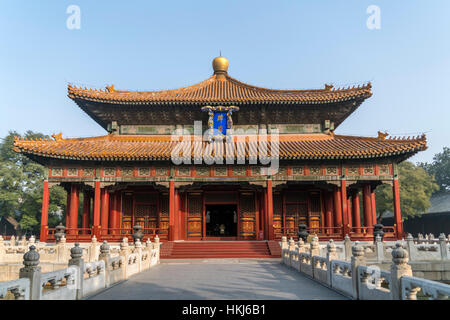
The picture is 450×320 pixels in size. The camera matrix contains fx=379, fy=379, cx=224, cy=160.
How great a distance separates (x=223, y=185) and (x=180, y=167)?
3.52 metres

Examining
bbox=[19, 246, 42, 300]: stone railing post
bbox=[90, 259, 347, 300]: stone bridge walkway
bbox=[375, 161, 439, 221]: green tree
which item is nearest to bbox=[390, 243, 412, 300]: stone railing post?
bbox=[90, 259, 347, 300]: stone bridge walkway

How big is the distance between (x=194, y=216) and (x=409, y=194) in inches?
1114

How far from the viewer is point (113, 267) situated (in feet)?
35.7

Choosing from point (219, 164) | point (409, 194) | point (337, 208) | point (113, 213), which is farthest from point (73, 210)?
point (409, 194)

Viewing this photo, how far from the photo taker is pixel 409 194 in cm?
4153

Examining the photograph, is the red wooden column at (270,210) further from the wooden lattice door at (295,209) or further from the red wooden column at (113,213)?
the red wooden column at (113,213)

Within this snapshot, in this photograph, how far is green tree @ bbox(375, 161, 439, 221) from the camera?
134 feet

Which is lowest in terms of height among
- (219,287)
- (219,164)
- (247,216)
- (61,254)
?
(219,287)

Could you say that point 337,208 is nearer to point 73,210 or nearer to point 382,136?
point 382,136

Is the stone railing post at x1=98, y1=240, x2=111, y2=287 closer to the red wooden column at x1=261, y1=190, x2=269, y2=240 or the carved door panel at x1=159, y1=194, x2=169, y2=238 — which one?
the red wooden column at x1=261, y1=190, x2=269, y2=240

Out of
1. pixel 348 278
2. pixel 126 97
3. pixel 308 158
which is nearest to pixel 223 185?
pixel 308 158

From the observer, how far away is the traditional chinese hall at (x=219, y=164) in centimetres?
2097

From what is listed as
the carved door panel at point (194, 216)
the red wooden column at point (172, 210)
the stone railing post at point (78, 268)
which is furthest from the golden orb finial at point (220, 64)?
the stone railing post at point (78, 268)
